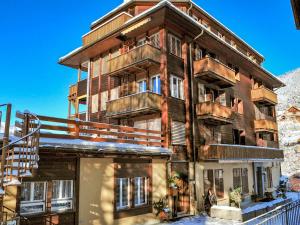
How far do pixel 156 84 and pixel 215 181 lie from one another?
8.59m

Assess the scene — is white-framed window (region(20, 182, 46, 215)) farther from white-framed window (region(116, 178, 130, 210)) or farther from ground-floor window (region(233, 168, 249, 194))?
ground-floor window (region(233, 168, 249, 194))

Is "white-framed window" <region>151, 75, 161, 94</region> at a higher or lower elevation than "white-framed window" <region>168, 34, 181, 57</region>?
lower

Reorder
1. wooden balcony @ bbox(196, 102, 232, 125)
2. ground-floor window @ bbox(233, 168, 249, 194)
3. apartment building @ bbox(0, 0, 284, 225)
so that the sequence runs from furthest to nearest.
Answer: ground-floor window @ bbox(233, 168, 249, 194) < wooden balcony @ bbox(196, 102, 232, 125) < apartment building @ bbox(0, 0, 284, 225)

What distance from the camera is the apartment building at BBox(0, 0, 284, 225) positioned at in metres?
14.3

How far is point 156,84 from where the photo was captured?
20078 mm

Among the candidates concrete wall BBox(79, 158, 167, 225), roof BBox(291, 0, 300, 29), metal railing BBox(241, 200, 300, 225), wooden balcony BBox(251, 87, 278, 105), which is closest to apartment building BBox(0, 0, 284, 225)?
concrete wall BBox(79, 158, 167, 225)

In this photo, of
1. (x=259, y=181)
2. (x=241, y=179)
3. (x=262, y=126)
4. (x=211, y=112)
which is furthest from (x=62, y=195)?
(x=262, y=126)

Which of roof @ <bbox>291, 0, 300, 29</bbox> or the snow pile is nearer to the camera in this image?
roof @ <bbox>291, 0, 300, 29</bbox>

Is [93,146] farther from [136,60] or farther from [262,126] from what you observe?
[262,126]

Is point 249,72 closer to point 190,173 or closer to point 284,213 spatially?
point 190,173

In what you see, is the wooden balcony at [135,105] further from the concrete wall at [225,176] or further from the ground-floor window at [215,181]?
the ground-floor window at [215,181]

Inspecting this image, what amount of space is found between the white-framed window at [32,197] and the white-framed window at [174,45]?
12717mm

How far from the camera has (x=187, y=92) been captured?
67.3 feet

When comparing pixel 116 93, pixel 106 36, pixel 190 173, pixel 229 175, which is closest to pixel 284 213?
pixel 190 173
